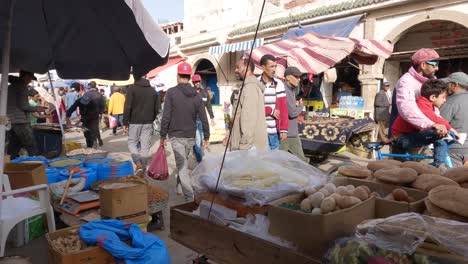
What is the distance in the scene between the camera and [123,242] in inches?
108

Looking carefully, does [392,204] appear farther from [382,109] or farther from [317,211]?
[382,109]

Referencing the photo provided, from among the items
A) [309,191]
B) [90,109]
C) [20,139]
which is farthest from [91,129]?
[309,191]

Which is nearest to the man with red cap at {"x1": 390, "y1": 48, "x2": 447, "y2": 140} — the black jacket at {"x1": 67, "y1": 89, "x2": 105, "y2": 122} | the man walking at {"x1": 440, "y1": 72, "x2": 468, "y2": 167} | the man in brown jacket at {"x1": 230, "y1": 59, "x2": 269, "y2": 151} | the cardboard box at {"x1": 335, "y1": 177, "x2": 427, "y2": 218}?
the man walking at {"x1": 440, "y1": 72, "x2": 468, "y2": 167}

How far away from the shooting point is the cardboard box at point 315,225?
150 cm

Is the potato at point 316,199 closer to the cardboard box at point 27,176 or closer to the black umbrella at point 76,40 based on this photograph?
the black umbrella at point 76,40

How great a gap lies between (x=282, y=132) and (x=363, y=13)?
823 cm

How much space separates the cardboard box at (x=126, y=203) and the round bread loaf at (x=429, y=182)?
2514mm

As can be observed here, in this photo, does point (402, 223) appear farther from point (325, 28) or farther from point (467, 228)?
point (325, 28)

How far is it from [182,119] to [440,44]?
947 centimetres

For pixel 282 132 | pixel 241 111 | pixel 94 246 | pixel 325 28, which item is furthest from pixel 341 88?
pixel 94 246

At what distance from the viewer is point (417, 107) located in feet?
11.9

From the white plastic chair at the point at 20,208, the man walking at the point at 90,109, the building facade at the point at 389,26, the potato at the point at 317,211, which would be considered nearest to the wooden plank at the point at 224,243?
the potato at the point at 317,211

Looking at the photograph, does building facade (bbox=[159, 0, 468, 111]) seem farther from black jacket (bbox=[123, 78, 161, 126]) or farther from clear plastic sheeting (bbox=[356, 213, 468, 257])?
clear plastic sheeting (bbox=[356, 213, 468, 257])

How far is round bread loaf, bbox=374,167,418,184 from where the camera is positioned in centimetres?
195
